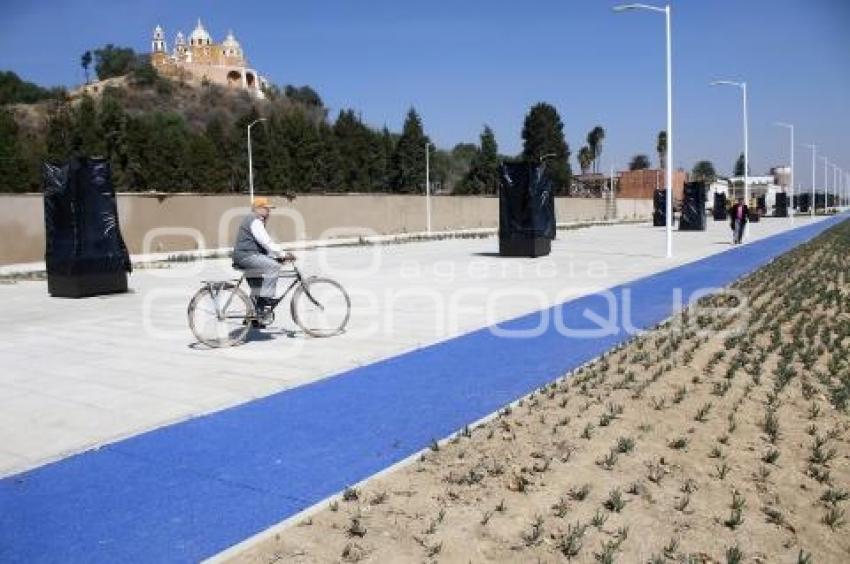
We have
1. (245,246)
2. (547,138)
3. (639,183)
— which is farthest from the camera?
(639,183)

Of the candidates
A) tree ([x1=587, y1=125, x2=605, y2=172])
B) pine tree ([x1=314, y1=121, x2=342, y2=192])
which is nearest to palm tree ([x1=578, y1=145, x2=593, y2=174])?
tree ([x1=587, y1=125, x2=605, y2=172])

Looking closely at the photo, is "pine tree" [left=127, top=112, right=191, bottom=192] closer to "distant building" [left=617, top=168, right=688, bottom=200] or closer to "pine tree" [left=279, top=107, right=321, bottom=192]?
"pine tree" [left=279, top=107, right=321, bottom=192]

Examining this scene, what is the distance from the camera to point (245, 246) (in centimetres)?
927

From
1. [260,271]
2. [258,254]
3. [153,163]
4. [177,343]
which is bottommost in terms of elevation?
[177,343]

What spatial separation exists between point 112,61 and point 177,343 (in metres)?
170

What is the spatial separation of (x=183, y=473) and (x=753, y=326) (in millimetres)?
7542

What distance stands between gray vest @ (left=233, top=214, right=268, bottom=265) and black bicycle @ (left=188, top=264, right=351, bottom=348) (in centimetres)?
26

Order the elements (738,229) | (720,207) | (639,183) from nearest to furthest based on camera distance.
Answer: (738,229) < (720,207) < (639,183)

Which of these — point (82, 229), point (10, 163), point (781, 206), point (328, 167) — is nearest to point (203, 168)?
point (328, 167)

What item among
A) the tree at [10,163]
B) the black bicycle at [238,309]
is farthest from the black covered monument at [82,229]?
the tree at [10,163]

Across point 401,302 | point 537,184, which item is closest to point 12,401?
point 401,302

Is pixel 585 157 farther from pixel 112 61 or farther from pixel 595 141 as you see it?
pixel 112 61

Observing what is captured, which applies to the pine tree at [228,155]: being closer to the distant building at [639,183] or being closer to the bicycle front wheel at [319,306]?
the bicycle front wheel at [319,306]

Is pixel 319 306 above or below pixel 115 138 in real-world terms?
below
